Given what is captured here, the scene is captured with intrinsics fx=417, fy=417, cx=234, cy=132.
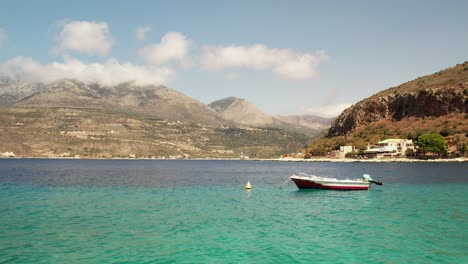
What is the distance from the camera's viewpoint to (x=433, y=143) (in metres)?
151

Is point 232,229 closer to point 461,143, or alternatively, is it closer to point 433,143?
point 433,143

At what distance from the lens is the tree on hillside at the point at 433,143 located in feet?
495

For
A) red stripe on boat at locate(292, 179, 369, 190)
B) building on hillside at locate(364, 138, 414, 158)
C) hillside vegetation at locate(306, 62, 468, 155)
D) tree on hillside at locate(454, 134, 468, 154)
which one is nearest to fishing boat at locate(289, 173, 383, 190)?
red stripe on boat at locate(292, 179, 369, 190)

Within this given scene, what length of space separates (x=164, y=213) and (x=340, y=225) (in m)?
14.9

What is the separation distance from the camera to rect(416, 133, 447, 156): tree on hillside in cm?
15075

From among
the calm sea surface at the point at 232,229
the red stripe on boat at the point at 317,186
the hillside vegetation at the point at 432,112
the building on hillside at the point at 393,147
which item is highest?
the hillside vegetation at the point at 432,112

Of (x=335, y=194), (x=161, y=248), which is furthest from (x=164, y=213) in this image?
(x=335, y=194)

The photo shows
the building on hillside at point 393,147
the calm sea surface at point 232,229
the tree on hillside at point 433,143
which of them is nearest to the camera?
the calm sea surface at point 232,229

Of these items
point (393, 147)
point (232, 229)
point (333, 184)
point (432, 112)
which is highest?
point (432, 112)

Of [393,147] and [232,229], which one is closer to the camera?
[232,229]

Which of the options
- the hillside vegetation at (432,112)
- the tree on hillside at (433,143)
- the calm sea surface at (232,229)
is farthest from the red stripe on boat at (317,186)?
the hillside vegetation at (432,112)

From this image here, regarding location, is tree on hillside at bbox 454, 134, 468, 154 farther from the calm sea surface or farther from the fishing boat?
the calm sea surface

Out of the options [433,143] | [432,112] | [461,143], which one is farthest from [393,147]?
[461,143]

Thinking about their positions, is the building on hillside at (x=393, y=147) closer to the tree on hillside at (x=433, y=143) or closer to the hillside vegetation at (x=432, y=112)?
the hillside vegetation at (x=432, y=112)
